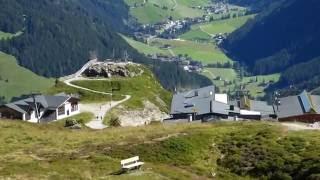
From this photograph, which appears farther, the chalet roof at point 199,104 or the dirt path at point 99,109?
the chalet roof at point 199,104

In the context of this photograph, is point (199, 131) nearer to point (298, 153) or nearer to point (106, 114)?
point (298, 153)

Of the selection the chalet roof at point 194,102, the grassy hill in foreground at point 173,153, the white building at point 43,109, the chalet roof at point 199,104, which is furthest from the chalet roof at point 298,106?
the grassy hill in foreground at point 173,153

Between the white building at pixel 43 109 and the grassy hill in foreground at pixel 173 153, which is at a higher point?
the white building at pixel 43 109

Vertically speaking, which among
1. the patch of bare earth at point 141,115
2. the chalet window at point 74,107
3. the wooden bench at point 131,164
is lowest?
the wooden bench at point 131,164

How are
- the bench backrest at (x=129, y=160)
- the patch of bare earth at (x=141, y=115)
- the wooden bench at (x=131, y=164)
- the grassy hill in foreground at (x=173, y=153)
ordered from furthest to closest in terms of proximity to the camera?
the patch of bare earth at (x=141, y=115), the grassy hill in foreground at (x=173, y=153), the bench backrest at (x=129, y=160), the wooden bench at (x=131, y=164)

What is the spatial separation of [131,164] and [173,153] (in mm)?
9365

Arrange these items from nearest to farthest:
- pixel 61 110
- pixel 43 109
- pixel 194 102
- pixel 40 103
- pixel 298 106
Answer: pixel 194 102
pixel 40 103
pixel 43 109
pixel 61 110
pixel 298 106

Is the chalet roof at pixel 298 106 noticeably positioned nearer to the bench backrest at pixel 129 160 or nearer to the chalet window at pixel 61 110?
the chalet window at pixel 61 110

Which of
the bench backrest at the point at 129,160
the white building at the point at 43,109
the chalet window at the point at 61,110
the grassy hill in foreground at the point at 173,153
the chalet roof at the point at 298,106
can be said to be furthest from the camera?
the chalet window at the point at 61,110

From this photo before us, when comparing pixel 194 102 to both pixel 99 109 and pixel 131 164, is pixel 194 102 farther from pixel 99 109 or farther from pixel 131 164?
pixel 131 164

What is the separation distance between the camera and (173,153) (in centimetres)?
7681

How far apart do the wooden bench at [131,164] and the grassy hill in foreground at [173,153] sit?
0.83 meters

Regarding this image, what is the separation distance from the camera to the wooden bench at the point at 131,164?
6756 cm

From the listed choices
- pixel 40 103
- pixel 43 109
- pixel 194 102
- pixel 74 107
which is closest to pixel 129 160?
pixel 194 102
